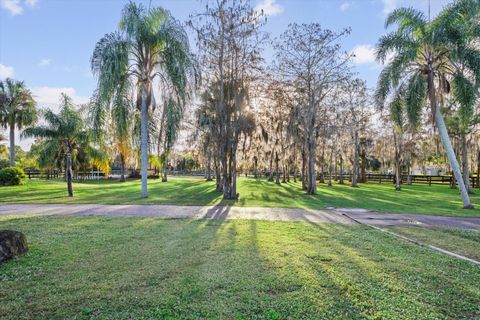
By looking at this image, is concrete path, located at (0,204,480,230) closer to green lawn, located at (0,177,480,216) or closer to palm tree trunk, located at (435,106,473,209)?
green lawn, located at (0,177,480,216)

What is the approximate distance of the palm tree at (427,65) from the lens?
12609 mm

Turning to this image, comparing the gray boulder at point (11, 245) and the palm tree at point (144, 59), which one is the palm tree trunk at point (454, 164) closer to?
the palm tree at point (144, 59)

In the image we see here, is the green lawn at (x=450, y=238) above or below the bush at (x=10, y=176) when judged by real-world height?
below

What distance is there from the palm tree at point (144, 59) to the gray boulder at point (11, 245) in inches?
394

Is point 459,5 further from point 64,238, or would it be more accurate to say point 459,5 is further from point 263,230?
point 64,238

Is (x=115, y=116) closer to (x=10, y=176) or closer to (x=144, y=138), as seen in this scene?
(x=144, y=138)

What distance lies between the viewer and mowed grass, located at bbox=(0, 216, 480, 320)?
307 cm

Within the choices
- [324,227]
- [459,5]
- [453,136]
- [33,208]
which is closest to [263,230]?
[324,227]

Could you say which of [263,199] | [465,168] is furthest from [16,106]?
[465,168]

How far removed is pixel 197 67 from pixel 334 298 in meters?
13.8

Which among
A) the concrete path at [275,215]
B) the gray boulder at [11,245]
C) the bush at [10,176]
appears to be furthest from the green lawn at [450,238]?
the bush at [10,176]

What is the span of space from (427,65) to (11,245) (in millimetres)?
16882

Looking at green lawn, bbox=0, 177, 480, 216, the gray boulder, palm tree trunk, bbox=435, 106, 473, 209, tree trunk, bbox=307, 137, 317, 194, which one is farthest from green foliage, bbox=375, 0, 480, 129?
the gray boulder

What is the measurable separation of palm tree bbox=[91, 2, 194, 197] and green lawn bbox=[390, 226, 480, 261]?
11.2m
